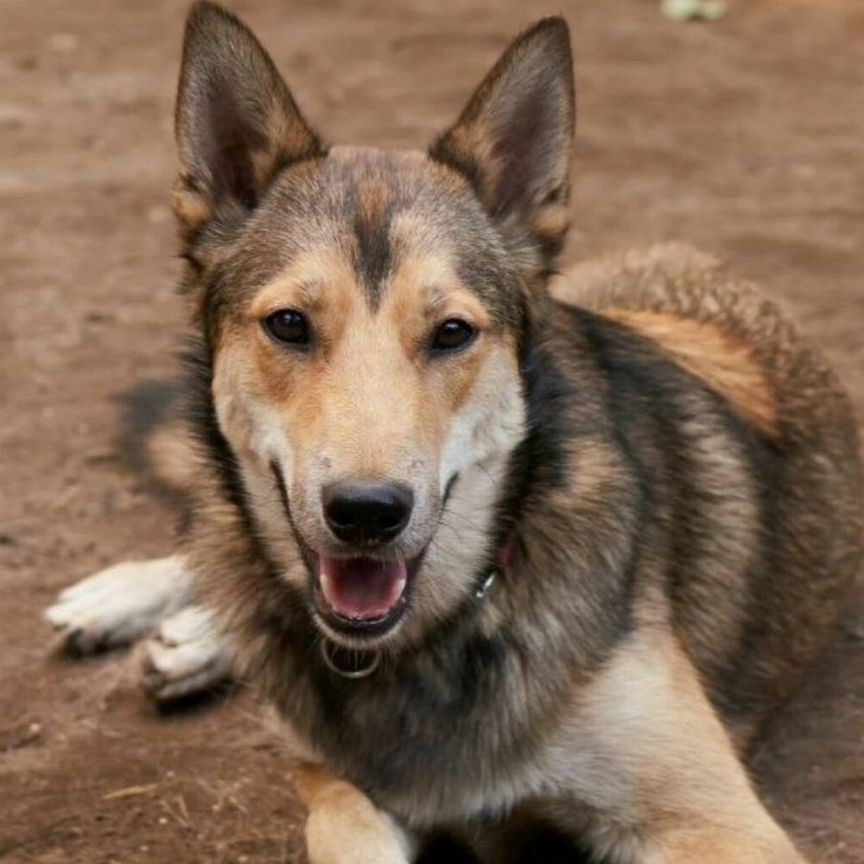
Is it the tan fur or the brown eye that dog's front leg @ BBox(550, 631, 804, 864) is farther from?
the tan fur

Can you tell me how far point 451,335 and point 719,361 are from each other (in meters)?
1.37

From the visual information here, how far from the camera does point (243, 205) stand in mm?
4094

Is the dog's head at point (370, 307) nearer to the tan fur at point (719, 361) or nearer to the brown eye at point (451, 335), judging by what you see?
the brown eye at point (451, 335)

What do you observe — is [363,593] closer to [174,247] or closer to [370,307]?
[370,307]

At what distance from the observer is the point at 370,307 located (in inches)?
146

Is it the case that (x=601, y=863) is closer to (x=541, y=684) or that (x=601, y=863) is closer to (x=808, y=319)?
(x=541, y=684)

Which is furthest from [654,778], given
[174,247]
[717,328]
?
[174,247]

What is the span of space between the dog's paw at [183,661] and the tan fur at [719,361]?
4.46 feet

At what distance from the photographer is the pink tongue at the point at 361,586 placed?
3.62m

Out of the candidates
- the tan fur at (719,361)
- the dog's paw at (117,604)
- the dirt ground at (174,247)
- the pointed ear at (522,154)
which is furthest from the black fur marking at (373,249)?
the dog's paw at (117,604)

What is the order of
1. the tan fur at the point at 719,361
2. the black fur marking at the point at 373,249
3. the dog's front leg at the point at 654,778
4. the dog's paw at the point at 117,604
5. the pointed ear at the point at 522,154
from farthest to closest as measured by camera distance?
the dog's paw at the point at 117,604 → the tan fur at the point at 719,361 → the pointed ear at the point at 522,154 → the dog's front leg at the point at 654,778 → the black fur marking at the point at 373,249

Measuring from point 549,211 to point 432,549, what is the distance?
78 centimetres

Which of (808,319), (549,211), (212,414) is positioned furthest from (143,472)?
(808,319)

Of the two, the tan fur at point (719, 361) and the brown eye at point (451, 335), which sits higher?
the brown eye at point (451, 335)
